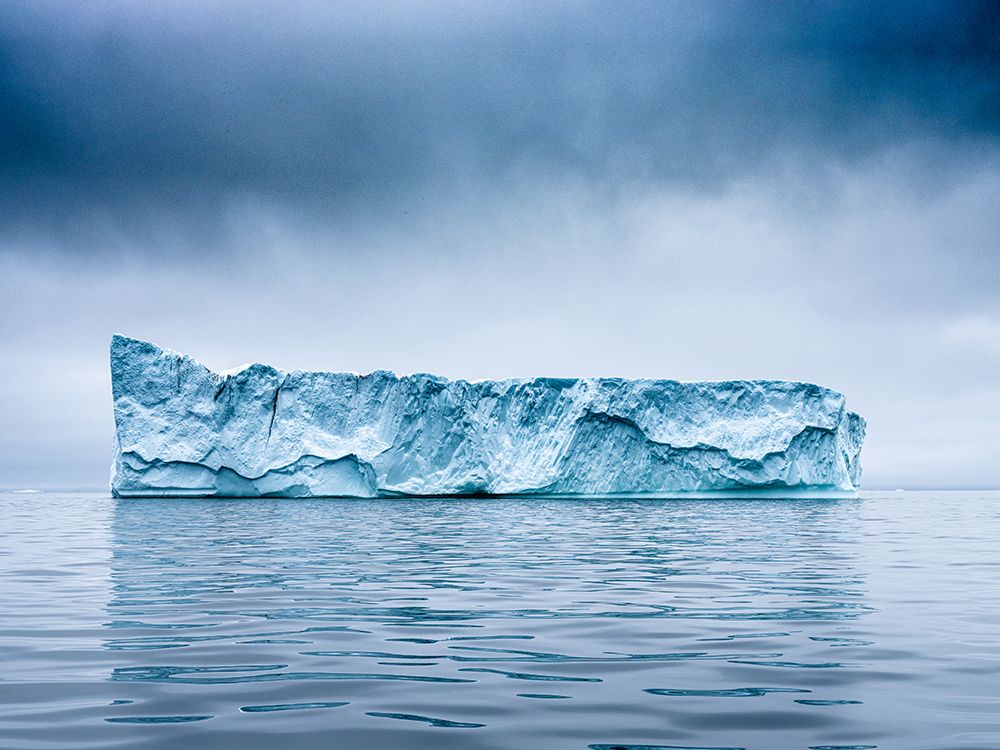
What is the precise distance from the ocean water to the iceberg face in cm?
2098

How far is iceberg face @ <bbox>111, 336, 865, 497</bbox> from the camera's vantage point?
30672 mm

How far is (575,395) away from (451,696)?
28105mm

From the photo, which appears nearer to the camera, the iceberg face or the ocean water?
the ocean water

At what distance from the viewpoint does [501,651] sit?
14.9 ft

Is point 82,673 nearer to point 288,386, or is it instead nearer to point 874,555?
point 874,555

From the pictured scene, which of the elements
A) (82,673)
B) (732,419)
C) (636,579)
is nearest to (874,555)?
(636,579)

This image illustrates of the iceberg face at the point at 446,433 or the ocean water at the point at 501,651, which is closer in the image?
the ocean water at the point at 501,651

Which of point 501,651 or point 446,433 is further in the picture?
point 446,433

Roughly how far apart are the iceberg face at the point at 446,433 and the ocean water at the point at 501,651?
826 inches

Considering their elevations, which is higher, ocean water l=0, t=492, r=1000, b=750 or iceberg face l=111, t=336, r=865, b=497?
iceberg face l=111, t=336, r=865, b=497

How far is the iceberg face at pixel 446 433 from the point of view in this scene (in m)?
30.7

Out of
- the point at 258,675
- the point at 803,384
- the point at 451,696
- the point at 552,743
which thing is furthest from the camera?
the point at 803,384

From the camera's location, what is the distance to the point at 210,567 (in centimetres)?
891

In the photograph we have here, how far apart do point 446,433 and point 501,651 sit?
27203 mm
